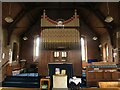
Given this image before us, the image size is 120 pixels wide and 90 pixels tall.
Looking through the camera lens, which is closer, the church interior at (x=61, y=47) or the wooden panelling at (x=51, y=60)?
the church interior at (x=61, y=47)

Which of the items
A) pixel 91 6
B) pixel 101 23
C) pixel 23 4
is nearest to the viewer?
pixel 23 4

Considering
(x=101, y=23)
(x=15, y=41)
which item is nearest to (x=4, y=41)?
(x=15, y=41)

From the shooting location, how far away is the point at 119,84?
15.2 ft

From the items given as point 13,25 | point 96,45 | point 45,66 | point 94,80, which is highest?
point 13,25

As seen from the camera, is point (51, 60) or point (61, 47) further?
point (51, 60)

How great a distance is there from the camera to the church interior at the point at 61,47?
5.82 metres

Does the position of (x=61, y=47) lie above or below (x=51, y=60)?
above

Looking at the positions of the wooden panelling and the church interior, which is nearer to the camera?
the church interior

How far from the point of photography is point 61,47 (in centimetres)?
735

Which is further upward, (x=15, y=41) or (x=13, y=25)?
(x=13, y=25)

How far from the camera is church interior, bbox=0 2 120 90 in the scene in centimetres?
582

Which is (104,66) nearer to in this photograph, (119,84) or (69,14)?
(119,84)

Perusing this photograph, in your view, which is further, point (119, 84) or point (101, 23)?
point (101, 23)

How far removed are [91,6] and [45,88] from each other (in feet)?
20.2
